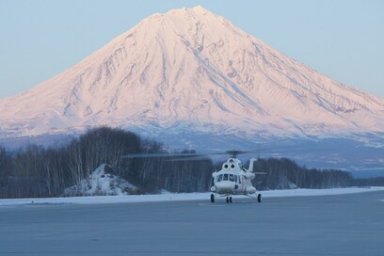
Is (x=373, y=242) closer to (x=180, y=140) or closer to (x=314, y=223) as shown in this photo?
(x=314, y=223)

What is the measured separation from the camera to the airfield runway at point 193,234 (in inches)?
762

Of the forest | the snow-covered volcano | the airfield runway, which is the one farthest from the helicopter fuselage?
the snow-covered volcano

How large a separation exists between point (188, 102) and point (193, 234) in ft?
520

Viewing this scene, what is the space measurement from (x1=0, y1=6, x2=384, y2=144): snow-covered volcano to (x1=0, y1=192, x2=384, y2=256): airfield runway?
131 metres

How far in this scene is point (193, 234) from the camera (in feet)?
76.4

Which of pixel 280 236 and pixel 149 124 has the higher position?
pixel 149 124

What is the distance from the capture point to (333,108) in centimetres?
19125

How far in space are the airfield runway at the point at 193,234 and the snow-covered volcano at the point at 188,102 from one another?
131143mm

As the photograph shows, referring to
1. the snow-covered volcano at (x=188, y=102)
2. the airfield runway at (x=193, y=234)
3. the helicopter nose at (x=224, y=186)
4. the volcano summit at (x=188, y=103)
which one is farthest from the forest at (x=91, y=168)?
the snow-covered volcano at (x=188, y=102)

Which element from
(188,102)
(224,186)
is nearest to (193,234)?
(224,186)

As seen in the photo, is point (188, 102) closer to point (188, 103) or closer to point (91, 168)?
point (188, 103)

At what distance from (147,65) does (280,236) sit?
577 ft

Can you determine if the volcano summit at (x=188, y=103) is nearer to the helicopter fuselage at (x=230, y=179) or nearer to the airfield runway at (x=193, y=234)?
the helicopter fuselage at (x=230, y=179)

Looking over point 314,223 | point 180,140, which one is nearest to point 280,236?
point 314,223
